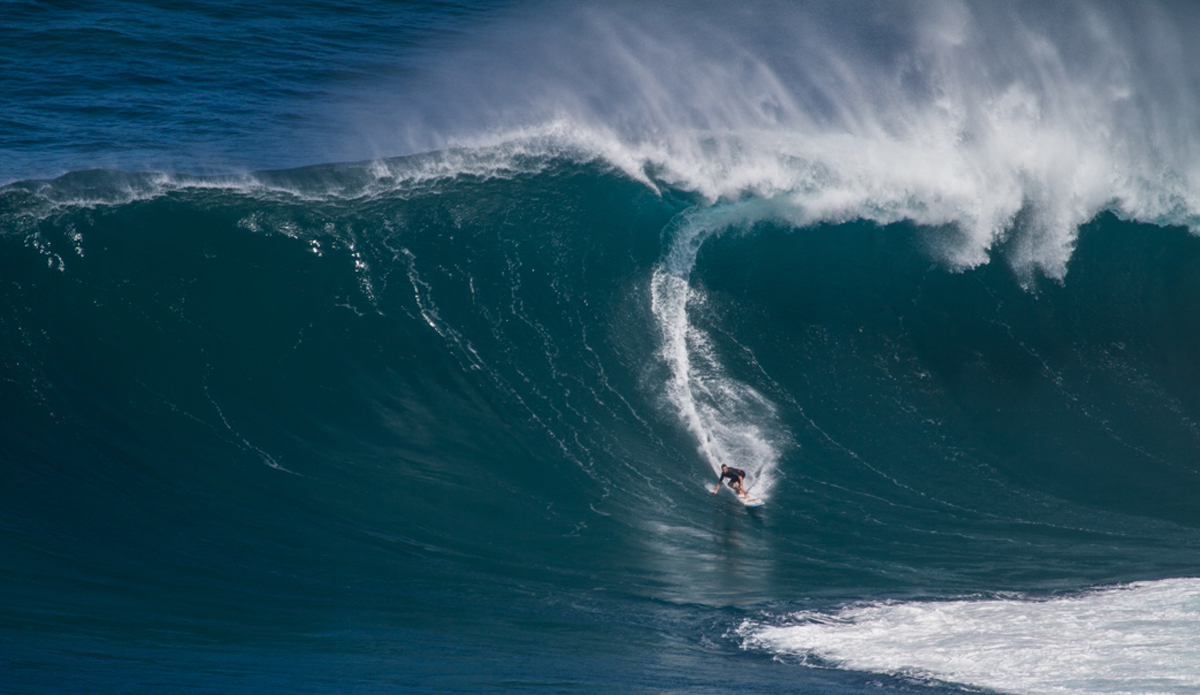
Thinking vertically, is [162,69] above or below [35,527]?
above

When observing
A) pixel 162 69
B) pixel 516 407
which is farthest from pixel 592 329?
pixel 162 69

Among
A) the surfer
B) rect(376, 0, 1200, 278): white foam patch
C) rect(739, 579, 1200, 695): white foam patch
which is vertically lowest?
rect(739, 579, 1200, 695): white foam patch

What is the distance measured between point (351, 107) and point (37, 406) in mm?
6754

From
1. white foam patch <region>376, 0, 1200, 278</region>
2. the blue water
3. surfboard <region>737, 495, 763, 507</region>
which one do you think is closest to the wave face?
the blue water

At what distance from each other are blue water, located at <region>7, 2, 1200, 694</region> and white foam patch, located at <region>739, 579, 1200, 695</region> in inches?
1.5

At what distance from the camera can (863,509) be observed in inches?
345

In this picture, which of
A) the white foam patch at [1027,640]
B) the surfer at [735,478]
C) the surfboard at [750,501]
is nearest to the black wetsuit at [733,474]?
the surfer at [735,478]

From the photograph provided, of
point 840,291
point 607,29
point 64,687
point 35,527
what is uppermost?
point 607,29

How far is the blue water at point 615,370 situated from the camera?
715 centimetres

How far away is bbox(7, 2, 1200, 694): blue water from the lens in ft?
23.5

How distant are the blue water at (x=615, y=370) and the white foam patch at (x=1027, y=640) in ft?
0.12

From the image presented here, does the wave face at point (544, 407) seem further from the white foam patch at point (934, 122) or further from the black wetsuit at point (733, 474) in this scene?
the white foam patch at point (934, 122)

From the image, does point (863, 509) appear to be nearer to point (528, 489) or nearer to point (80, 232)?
point (528, 489)

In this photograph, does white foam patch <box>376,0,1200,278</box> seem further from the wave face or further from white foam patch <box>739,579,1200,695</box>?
white foam patch <box>739,579,1200,695</box>
